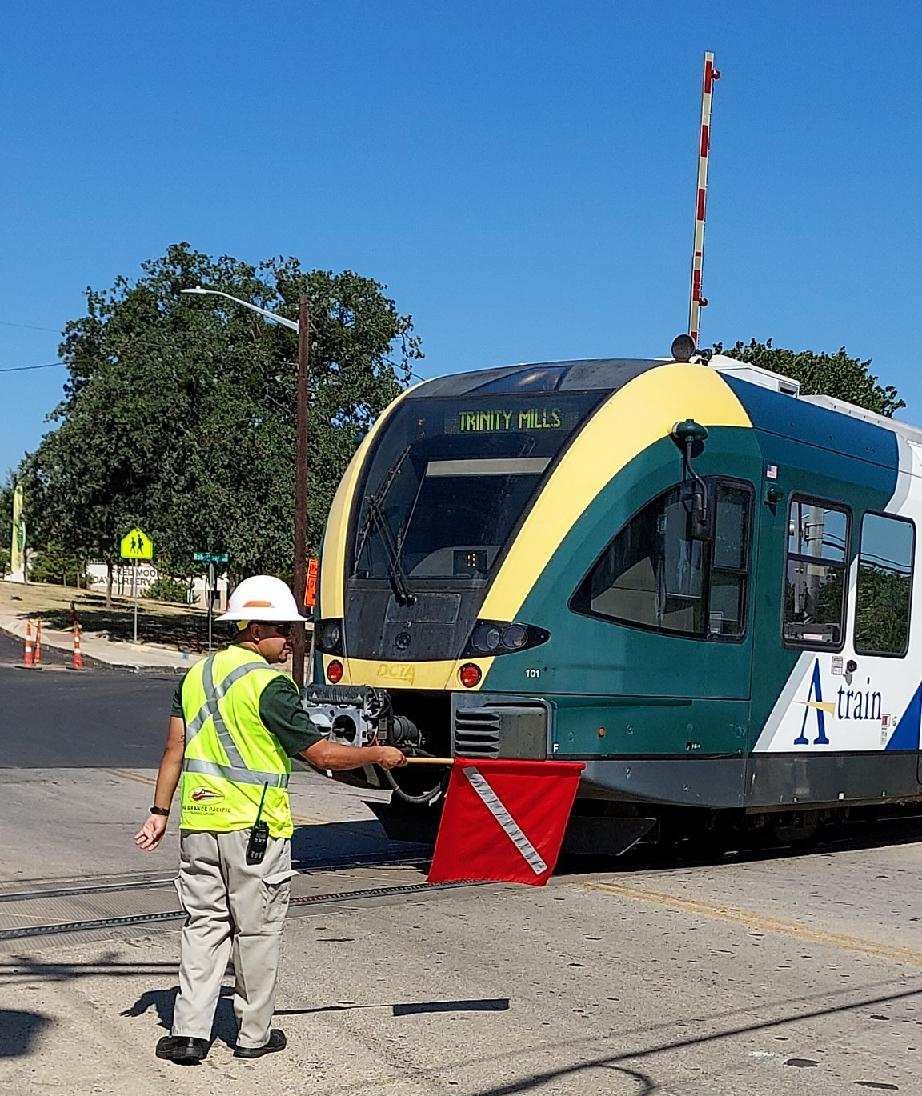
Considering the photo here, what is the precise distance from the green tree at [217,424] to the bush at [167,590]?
31.3 meters

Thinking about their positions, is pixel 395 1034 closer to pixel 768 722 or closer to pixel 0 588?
pixel 768 722

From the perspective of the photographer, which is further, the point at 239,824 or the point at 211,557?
the point at 211,557

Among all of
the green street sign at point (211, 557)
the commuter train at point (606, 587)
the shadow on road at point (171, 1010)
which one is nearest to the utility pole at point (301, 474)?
the green street sign at point (211, 557)

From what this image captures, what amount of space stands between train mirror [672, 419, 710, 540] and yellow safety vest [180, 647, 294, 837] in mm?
4661

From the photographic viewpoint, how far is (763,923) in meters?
8.73

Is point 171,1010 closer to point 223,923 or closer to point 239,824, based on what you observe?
point 223,923

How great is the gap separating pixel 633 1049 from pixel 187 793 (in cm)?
196

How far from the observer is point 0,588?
6812 cm

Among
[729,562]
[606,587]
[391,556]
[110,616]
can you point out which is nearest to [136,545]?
[110,616]

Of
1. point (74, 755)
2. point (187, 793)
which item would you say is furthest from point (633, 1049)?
point (74, 755)

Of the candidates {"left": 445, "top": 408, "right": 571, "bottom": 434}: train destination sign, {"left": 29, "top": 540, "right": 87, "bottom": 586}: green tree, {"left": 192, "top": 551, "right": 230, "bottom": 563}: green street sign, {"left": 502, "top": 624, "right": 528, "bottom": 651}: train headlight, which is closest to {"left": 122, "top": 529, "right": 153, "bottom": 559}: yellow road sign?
{"left": 192, "top": 551, "right": 230, "bottom": 563}: green street sign

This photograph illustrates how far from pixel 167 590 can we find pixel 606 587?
2802 inches

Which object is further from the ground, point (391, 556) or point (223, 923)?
point (391, 556)

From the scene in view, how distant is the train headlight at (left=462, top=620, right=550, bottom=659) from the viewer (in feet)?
30.6
